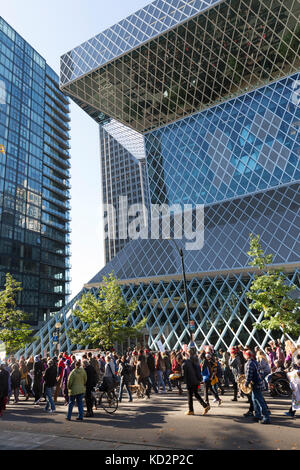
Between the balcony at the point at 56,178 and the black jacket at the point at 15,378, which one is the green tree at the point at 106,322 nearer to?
the black jacket at the point at 15,378

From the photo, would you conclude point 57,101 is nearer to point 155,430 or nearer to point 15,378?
point 15,378

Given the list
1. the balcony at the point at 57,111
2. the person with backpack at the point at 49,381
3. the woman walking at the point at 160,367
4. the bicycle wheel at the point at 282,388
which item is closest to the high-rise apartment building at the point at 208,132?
the woman walking at the point at 160,367

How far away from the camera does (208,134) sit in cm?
4659

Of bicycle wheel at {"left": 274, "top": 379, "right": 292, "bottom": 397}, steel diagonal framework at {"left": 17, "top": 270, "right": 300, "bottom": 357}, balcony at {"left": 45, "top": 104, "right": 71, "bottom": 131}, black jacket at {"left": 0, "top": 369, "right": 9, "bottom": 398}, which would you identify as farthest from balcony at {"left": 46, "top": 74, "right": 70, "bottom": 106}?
bicycle wheel at {"left": 274, "top": 379, "right": 292, "bottom": 397}

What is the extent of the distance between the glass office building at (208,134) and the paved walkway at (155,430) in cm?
1754

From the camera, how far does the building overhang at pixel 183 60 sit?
42.4m

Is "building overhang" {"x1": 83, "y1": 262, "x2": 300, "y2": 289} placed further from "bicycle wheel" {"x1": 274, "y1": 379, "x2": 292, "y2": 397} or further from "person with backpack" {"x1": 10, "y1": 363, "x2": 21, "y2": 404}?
"person with backpack" {"x1": 10, "y1": 363, "x2": 21, "y2": 404}

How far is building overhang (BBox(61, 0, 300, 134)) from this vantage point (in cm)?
4241

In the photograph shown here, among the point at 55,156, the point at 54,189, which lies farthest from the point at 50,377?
the point at 55,156

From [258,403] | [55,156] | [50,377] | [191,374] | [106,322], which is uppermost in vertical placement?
[55,156]

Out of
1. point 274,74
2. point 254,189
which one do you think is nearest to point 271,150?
point 254,189

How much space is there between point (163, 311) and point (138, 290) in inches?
170

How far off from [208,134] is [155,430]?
44648 mm

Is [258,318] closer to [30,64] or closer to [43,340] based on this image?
[43,340]
